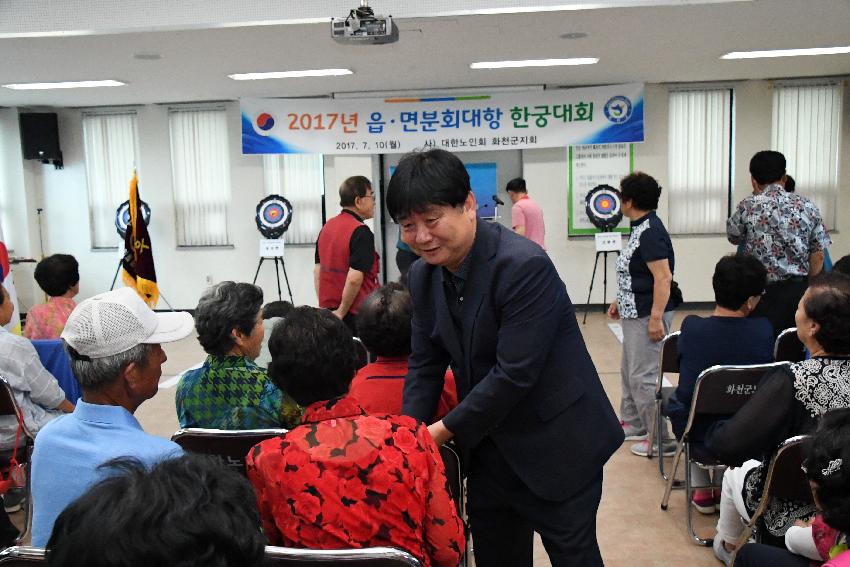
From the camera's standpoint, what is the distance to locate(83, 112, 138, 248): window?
8.95 m

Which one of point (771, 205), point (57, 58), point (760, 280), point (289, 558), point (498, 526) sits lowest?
point (498, 526)

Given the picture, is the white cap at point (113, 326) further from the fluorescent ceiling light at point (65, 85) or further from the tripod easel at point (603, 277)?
the tripod easel at point (603, 277)

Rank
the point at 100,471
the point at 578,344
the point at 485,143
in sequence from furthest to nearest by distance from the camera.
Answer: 1. the point at 485,143
2. the point at 578,344
3. the point at 100,471

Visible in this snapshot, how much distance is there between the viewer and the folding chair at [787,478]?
1867mm

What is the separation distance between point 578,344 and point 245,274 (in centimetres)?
770

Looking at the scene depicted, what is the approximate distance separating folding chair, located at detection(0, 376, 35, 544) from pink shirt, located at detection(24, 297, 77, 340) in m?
0.74

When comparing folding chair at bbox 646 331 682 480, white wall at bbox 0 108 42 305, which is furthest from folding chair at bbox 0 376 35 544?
white wall at bbox 0 108 42 305

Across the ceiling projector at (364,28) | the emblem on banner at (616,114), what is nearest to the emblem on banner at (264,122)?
Answer: the emblem on banner at (616,114)

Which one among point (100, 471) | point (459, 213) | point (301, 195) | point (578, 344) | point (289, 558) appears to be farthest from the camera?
point (301, 195)

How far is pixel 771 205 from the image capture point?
3635 mm

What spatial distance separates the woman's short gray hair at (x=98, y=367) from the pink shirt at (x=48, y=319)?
227 cm

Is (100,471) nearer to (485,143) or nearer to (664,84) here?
(485,143)

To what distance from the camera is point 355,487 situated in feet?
4.16

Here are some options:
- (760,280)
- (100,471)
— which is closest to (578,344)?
(100,471)
